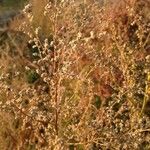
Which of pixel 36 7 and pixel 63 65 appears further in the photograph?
pixel 36 7

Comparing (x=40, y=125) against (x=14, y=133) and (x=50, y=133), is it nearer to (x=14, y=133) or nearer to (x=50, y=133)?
(x=50, y=133)

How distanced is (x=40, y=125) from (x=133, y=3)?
4003mm

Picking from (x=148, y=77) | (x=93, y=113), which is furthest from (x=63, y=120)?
(x=148, y=77)

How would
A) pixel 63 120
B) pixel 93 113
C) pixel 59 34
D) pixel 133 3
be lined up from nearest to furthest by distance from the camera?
pixel 59 34 → pixel 63 120 → pixel 93 113 → pixel 133 3

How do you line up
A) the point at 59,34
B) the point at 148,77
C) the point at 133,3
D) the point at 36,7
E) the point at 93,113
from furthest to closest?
the point at 36,7 < the point at 133,3 < the point at 148,77 < the point at 93,113 < the point at 59,34

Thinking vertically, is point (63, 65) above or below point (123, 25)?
below

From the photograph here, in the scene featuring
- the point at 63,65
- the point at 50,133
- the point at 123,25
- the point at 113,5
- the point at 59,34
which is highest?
the point at 113,5

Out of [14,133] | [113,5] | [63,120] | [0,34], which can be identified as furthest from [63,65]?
[0,34]

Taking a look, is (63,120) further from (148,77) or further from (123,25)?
(123,25)

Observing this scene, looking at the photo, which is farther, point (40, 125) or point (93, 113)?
point (93, 113)

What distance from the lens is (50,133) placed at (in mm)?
3439

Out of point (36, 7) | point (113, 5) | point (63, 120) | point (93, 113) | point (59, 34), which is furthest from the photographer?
point (36, 7)

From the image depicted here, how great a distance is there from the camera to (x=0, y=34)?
8.70 m

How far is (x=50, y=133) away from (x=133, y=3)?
159 inches
